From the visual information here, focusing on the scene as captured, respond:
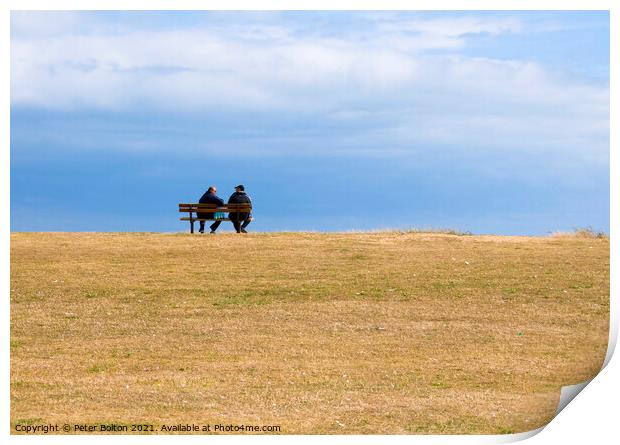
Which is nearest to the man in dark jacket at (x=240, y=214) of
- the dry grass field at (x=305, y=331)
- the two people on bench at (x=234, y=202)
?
the two people on bench at (x=234, y=202)

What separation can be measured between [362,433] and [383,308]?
848cm

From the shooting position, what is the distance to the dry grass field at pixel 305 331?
39.0ft

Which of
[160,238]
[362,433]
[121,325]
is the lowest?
[362,433]

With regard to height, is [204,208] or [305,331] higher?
[204,208]

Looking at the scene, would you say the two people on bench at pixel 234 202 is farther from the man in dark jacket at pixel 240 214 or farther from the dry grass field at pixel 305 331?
the dry grass field at pixel 305 331

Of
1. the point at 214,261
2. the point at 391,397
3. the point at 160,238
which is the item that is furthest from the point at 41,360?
the point at 160,238

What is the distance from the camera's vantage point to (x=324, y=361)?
14.7 m

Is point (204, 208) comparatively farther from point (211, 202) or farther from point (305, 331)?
point (305, 331)

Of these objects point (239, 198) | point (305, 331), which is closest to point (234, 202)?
point (239, 198)

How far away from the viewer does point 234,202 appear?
3275 centimetres

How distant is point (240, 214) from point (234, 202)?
508 millimetres

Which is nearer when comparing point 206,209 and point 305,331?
point 305,331

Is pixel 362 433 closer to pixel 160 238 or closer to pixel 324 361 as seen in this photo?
pixel 324 361

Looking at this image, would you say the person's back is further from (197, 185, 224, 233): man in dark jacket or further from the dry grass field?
the dry grass field
